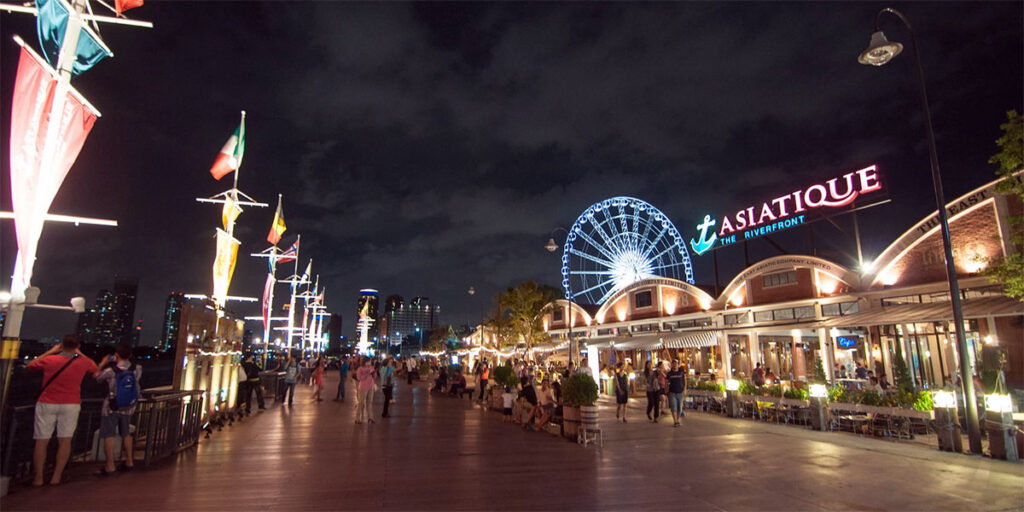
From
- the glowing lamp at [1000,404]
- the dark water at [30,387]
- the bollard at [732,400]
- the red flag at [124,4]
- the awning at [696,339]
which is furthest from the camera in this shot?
the awning at [696,339]

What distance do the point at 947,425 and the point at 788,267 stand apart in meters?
15.4

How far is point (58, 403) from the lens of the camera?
21.8 feet

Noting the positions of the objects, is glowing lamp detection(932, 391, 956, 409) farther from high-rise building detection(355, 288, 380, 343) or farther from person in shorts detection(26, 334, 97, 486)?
high-rise building detection(355, 288, 380, 343)

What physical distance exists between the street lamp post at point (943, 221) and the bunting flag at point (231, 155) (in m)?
17.9

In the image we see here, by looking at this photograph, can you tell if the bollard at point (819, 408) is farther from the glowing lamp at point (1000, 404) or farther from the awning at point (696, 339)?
the awning at point (696, 339)

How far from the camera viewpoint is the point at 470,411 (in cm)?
1781

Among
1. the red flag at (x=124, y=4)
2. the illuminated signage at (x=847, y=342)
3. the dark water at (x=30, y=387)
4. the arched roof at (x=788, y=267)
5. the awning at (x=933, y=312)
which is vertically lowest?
the dark water at (x=30, y=387)

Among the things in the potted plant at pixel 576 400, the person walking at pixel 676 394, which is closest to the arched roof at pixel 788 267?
the person walking at pixel 676 394

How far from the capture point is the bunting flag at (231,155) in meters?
17.1

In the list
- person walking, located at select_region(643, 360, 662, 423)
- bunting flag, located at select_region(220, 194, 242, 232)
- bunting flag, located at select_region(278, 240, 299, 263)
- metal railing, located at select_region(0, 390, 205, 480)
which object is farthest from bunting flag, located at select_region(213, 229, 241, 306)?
person walking, located at select_region(643, 360, 662, 423)

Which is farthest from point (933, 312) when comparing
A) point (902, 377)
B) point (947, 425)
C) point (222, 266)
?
point (222, 266)

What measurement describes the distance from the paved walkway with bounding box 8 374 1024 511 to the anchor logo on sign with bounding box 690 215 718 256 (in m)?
19.0

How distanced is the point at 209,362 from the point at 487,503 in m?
8.76

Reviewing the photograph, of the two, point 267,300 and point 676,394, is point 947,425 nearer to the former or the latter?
point 676,394
